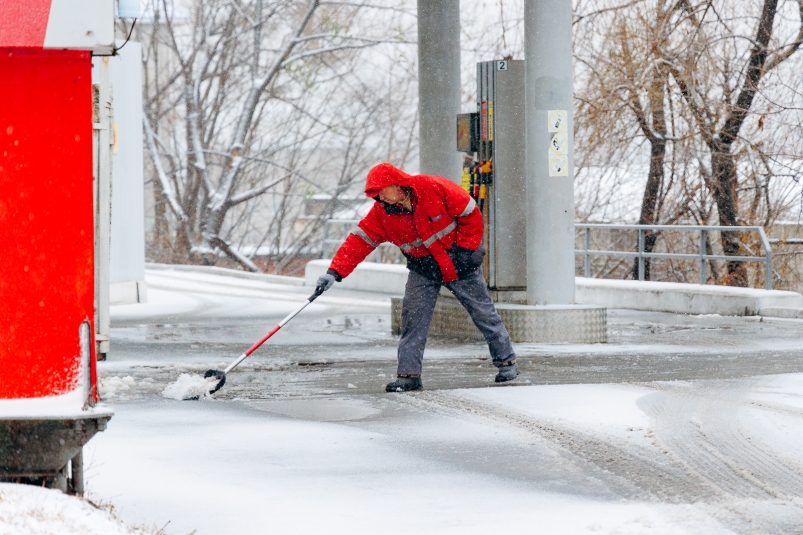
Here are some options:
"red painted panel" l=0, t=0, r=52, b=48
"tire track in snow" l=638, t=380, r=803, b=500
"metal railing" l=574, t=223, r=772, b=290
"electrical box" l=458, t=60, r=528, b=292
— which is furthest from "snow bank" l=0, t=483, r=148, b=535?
"metal railing" l=574, t=223, r=772, b=290

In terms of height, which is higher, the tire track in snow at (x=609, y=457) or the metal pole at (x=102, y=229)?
the metal pole at (x=102, y=229)

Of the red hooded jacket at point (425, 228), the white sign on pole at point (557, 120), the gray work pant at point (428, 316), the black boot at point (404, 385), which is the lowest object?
the black boot at point (404, 385)

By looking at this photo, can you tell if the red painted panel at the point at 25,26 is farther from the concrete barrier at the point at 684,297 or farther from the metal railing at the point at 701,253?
the metal railing at the point at 701,253

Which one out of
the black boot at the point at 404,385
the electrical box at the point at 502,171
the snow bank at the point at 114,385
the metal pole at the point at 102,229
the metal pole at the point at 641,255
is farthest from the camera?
the metal pole at the point at 641,255

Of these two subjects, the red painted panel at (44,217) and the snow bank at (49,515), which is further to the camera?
the red painted panel at (44,217)

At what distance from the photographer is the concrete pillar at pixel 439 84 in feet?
40.9

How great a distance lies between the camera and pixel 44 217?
4254 millimetres

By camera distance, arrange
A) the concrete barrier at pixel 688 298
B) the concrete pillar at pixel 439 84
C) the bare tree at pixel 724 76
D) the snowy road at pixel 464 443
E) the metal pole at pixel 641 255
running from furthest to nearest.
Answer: the bare tree at pixel 724 76 → the metal pole at pixel 641 255 → the concrete barrier at pixel 688 298 → the concrete pillar at pixel 439 84 → the snowy road at pixel 464 443

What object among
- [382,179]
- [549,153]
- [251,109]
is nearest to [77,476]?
[382,179]

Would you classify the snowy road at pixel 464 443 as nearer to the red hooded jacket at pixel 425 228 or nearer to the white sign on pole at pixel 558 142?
the red hooded jacket at pixel 425 228

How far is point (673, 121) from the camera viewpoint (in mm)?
20219

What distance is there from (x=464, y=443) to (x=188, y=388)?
7.08ft

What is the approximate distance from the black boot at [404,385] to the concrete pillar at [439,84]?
4856 mm

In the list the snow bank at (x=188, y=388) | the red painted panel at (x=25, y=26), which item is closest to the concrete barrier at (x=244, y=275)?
the snow bank at (x=188, y=388)
